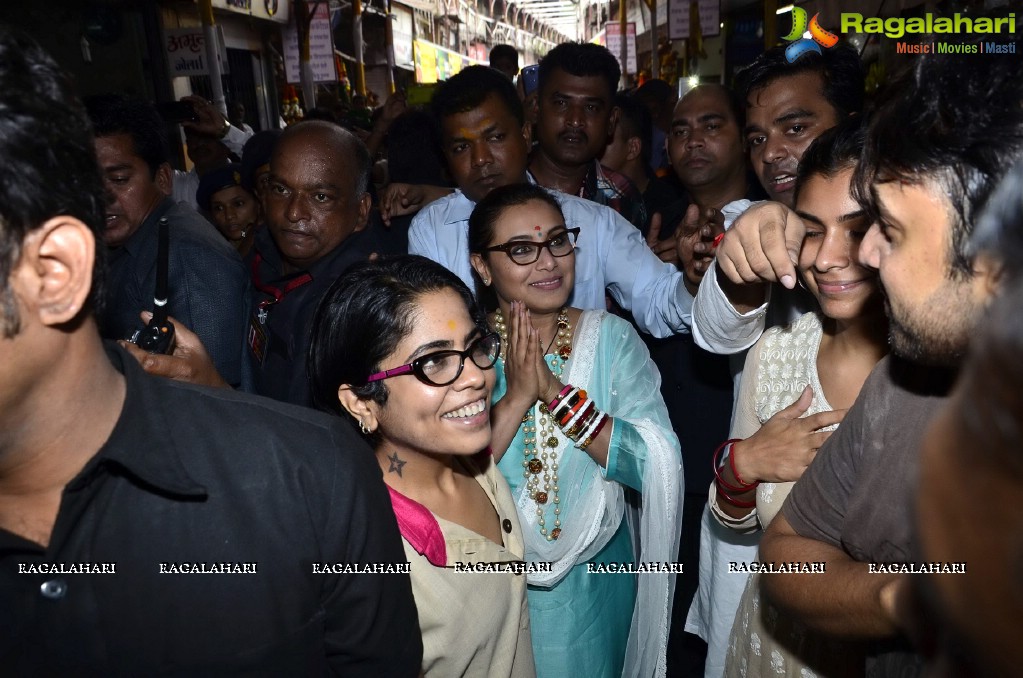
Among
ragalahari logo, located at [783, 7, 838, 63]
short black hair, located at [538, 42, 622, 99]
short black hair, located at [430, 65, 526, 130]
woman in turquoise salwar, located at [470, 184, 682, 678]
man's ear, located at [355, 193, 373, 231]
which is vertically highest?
short black hair, located at [538, 42, 622, 99]

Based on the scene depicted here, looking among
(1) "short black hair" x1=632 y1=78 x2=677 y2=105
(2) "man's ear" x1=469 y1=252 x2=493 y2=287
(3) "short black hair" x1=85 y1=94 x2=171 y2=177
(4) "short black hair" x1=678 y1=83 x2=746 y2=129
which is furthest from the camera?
(1) "short black hair" x1=632 y1=78 x2=677 y2=105

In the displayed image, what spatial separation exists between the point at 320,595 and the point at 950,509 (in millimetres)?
962

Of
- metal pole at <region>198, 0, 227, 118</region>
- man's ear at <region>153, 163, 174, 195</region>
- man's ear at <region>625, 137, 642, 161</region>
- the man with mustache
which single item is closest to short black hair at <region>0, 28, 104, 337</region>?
man's ear at <region>153, 163, 174, 195</region>

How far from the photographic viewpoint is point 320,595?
3.55ft

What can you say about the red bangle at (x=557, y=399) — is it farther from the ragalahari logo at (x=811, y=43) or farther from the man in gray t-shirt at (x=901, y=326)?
the ragalahari logo at (x=811, y=43)

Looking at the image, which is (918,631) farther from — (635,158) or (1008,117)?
(635,158)

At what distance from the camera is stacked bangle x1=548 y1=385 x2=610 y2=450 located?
1969 mm

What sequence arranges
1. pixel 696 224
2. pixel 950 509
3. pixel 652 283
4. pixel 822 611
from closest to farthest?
1. pixel 950 509
2. pixel 822 611
3. pixel 696 224
4. pixel 652 283

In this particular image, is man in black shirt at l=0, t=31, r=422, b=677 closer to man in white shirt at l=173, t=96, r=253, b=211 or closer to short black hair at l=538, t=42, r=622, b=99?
short black hair at l=538, t=42, r=622, b=99

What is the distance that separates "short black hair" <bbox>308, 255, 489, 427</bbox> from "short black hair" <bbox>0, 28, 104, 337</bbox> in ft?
2.24

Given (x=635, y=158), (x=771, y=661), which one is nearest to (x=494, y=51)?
(x=635, y=158)

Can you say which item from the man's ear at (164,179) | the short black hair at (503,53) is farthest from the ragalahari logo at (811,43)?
the short black hair at (503,53)

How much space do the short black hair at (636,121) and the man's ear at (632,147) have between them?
1.7 inches

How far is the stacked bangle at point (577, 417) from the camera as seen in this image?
6.46 ft
